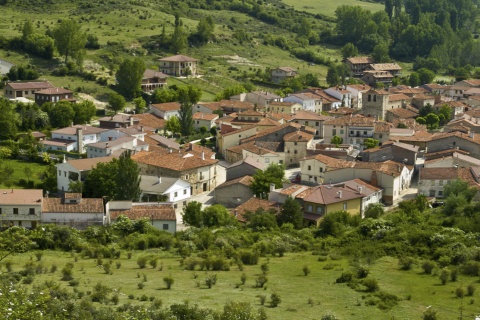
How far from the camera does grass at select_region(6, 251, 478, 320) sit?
839 inches

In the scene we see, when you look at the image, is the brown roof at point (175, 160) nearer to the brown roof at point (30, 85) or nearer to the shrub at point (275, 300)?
the brown roof at point (30, 85)

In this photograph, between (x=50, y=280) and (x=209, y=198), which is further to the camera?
(x=209, y=198)

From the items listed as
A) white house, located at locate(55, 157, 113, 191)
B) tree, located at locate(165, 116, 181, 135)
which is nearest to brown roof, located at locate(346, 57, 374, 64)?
tree, located at locate(165, 116, 181, 135)

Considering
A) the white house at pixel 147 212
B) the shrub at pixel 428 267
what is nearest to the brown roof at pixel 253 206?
the white house at pixel 147 212

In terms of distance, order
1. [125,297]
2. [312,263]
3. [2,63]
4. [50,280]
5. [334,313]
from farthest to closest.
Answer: [2,63]
[312,263]
[50,280]
[125,297]
[334,313]

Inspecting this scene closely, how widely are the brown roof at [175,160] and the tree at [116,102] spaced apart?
19266 millimetres

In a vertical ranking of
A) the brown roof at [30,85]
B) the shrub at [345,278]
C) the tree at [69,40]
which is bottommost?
the brown roof at [30,85]

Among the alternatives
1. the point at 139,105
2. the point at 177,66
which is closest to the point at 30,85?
the point at 139,105

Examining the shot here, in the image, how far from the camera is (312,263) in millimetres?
28109

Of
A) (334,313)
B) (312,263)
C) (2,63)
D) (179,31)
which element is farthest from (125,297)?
(179,31)

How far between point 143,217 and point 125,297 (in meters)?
13.3

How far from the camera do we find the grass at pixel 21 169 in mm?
44650

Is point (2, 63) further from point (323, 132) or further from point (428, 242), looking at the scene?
point (428, 242)

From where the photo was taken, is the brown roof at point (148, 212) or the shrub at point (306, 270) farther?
the brown roof at point (148, 212)
